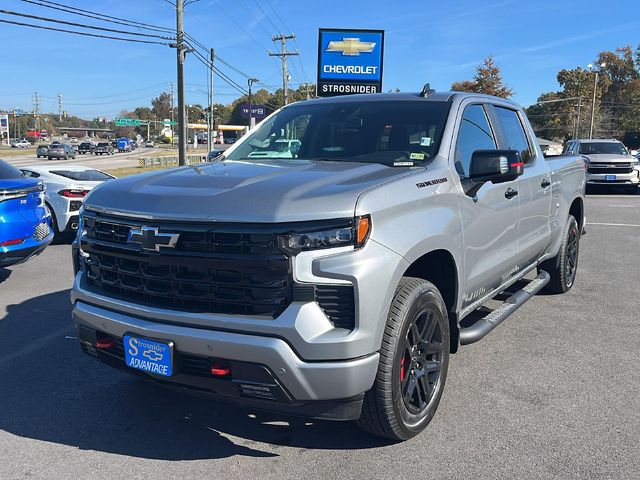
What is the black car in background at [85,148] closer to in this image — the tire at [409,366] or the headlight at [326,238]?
the tire at [409,366]

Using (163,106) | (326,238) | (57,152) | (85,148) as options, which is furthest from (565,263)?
(163,106)

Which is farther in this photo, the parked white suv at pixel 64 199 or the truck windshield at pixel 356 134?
the parked white suv at pixel 64 199

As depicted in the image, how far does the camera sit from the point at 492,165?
147 inches

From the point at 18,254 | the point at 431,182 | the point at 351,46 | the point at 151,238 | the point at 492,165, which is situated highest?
the point at 351,46

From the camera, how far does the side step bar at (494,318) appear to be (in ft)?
12.8

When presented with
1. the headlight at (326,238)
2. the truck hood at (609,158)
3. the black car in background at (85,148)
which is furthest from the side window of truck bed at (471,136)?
the black car in background at (85,148)

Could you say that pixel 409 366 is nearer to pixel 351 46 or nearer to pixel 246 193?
pixel 246 193

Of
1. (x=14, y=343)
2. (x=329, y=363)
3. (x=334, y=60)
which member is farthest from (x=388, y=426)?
(x=334, y=60)

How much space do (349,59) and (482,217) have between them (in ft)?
63.4

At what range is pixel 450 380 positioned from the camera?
14.0 ft

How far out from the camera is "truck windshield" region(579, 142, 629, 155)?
64.3 feet

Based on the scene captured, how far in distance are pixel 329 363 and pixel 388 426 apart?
65 cm

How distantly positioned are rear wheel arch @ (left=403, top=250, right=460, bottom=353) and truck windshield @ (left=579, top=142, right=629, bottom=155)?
18.2 meters

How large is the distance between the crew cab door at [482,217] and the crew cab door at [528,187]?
0.22m
